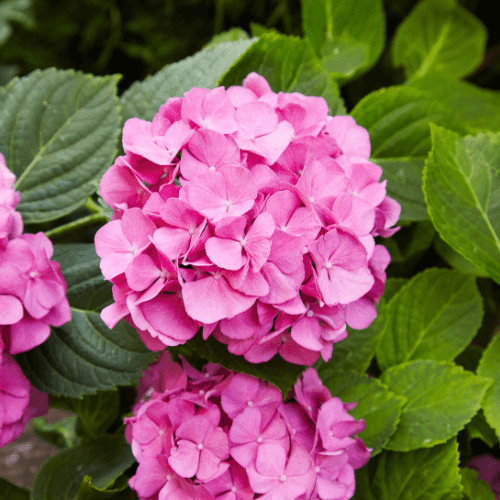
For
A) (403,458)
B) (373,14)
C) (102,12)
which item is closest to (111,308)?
(403,458)

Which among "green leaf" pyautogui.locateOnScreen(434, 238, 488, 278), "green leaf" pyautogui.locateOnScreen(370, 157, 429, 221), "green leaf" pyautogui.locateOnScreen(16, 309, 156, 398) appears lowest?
"green leaf" pyautogui.locateOnScreen(434, 238, 488, 278)

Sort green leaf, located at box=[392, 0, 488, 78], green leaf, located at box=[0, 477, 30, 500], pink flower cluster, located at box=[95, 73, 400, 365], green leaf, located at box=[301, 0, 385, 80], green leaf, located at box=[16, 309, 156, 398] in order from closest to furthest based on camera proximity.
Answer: pink flower cluster, located at box=[95, 73, 400, 365] → green leaf, located at box=[16, 309, 156, 398] → green leaf, located at box=[0, 477, 30, 500] → green leaf, located at box=[301, 0, 385, 80] → green leaf, located at box=[392, 0, 488, 78]

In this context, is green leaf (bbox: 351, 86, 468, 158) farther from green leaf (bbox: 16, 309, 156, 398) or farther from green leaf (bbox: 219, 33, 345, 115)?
green leaf (bbox: 16, 309, 156, 398)

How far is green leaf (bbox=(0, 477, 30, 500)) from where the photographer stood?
55 cm

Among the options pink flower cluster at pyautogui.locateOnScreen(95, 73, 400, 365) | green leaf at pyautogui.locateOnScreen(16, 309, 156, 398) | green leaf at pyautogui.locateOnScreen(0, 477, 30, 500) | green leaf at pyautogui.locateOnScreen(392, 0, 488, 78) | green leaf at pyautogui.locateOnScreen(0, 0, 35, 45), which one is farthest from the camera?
green leaf at pyautogui.locateOnScreen(0, 0, 35, 45)

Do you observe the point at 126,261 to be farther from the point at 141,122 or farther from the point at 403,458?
the point at 403,458

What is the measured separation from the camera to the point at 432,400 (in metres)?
0.49

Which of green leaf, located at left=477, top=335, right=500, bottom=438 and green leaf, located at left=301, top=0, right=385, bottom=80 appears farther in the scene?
green leaf, located at left=301, top=0, right=385, bottom=80

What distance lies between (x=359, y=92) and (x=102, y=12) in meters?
0.82

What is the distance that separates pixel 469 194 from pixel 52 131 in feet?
1.38

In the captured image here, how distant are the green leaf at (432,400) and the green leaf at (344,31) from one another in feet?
1.25

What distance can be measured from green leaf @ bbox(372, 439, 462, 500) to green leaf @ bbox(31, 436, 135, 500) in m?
0.25

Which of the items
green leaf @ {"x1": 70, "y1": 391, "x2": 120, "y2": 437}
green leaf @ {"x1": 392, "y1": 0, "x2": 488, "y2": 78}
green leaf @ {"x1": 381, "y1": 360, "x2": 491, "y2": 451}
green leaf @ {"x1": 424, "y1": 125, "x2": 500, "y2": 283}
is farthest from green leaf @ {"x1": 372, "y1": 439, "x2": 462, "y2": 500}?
green leaf @ {"x1": 392, "y1": 0, "x2": 488, "y2": 78}

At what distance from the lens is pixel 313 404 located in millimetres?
426
